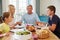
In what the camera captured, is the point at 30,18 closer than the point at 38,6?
Yes

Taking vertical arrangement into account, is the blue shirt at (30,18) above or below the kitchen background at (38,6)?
below

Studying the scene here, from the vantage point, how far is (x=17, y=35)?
146 centimetres

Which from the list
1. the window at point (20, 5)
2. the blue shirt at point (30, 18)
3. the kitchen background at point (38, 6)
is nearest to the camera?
the blue shirt at point (30, 18)

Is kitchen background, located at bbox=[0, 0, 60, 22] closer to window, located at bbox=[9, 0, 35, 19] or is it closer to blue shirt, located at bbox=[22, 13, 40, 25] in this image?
window, located at bbox=[9, 0, 35, 19]

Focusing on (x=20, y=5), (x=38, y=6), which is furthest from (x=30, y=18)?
(x=20, y=5)

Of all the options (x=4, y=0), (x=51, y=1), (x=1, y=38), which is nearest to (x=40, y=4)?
(x=51, y=1)

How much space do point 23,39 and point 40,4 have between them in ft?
12.8

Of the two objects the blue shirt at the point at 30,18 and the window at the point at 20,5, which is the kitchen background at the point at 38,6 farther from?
the blue shirt at the point at 30,18

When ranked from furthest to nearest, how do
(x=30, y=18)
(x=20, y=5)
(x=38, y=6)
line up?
(x=20, y=5) < (x=38, y=6) < (x=30, y=18)

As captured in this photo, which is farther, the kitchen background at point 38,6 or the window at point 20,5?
the window at point 20,5

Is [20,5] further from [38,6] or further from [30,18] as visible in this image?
[30,18]

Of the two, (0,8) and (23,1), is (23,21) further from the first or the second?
A: (23,1)

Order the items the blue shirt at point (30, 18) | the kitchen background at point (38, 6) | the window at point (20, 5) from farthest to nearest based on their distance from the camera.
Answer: the window at point (20, 5), the kitchen background at point (38, 6), the blue shirt at point (30, 18)

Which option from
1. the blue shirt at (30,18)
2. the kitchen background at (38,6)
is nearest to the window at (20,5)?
the kitchen background at (38,6)
